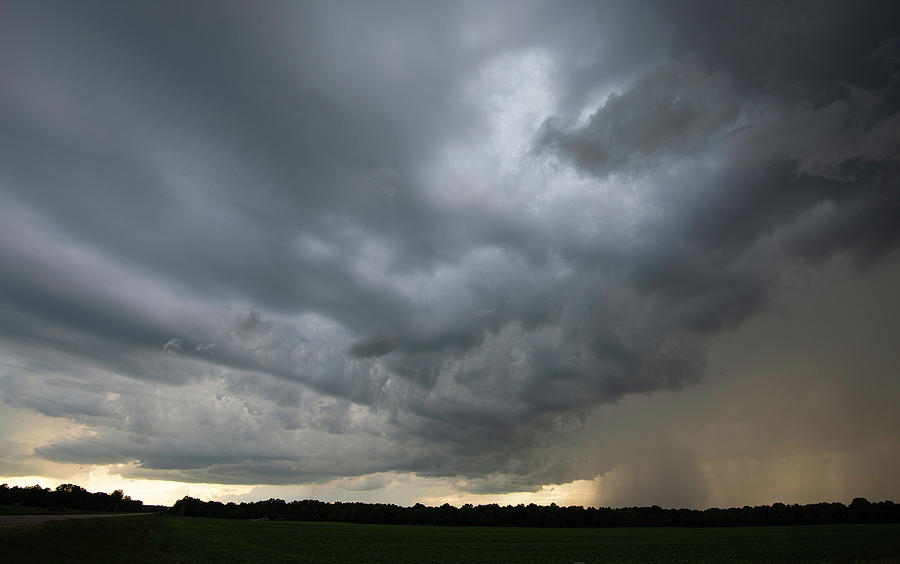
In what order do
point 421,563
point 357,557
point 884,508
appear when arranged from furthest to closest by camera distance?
point 884,508, point 357,557, point 421,563

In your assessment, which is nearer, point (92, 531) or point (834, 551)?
point (92, 531)

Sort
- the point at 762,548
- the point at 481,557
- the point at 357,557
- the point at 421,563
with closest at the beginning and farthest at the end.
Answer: the point at 421,563, the point at 357,557, the point at 481,557, the point at 762,548

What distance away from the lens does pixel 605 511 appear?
18788 centimetres

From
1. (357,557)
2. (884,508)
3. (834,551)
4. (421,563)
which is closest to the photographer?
(421,563)

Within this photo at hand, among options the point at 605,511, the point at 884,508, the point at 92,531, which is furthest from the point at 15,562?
the point at 884,508

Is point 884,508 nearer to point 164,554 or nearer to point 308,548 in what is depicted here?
point 308,548

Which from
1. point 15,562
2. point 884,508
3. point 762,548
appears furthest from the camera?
point 884,508

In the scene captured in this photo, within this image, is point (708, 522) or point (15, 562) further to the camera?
point (708, 522)

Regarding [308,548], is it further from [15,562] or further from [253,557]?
[15,562]

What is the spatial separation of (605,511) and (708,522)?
121 ft

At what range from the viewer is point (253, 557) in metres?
53.2

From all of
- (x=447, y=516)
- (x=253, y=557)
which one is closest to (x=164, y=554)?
(x=253, y=557)

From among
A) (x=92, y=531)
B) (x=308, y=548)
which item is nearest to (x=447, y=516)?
(x=308, y=548)

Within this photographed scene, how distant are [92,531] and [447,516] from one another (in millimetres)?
147113
